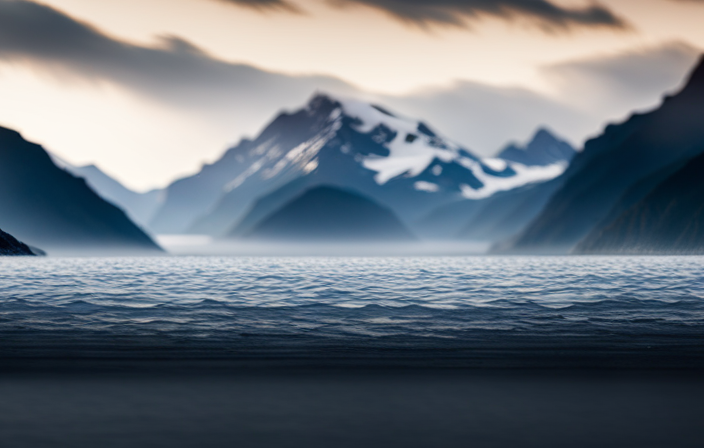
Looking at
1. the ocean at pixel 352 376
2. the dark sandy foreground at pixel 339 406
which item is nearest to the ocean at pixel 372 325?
the ocean at pixel 352 376

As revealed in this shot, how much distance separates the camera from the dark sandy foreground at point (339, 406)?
623 inches

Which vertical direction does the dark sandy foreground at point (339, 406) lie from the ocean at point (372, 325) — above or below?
below

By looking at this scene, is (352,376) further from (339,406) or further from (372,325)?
(372,325)

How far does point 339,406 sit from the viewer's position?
18953mm

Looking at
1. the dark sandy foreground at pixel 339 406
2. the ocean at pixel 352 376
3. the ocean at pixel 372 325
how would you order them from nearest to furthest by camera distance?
the dark sandy foreground at pixel 339 406, the ocean at pixel 352 376, the ocean at pixel 372 325

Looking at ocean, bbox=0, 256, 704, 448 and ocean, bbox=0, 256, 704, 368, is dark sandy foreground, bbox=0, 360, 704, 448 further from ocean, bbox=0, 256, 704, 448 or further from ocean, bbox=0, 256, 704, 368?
ocean, bbox=0, 256, 704, 368

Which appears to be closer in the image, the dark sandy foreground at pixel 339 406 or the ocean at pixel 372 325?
the dark sandy foreground at pixel 339 406

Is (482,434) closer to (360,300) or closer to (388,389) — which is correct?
(388,389)

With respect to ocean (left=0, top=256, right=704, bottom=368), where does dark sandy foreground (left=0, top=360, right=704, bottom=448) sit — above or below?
below

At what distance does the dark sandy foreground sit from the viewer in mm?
15820

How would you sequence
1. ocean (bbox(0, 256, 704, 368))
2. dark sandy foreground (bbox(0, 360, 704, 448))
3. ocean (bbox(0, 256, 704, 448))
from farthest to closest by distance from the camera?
ocean (bbox(0, 256, 704, 368)) → ocean (bbox(0, 256, 704, 448)) → dark sandy foreground (bbox(0, 360, 704, 448))

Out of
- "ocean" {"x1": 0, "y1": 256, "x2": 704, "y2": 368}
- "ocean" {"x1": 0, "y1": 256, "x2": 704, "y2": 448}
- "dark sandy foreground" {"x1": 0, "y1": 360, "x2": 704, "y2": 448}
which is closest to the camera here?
"dark sandy foreground" {"x1": 0, "y1": 360, "x2": 704, "y2": 448}

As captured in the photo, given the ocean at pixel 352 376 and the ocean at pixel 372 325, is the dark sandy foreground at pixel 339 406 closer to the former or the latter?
→ the ocean at pixel 352 376

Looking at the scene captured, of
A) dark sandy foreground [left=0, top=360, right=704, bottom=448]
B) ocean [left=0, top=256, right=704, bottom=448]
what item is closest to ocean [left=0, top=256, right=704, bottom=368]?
ocean [left=0, top=256, right=704, bottom=448]
